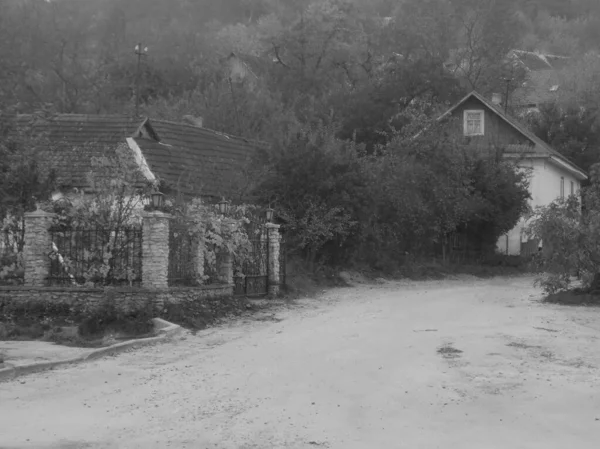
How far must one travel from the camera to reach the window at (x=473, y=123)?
50156 millimetres

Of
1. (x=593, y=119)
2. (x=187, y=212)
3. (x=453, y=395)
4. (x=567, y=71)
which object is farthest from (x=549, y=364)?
(x=567, y=71)

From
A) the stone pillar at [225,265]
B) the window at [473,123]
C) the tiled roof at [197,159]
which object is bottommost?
the stone pillar at [225,265]

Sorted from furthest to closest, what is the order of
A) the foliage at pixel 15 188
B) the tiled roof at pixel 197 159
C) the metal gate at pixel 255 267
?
the tiled roof at pixel 197 159 → the metal gate at pixel 255 267 → the foliage at pixel 15 188

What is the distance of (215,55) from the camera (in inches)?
2798

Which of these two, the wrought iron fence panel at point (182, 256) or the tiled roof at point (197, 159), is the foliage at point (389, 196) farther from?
the wrought iron fence panel at point (182, 256)

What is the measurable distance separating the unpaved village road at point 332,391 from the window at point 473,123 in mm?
30775

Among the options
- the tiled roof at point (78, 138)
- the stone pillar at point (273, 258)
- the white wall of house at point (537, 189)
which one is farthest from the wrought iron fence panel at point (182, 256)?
Result: the white wall of house at point (537, 189)

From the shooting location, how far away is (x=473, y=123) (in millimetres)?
50406

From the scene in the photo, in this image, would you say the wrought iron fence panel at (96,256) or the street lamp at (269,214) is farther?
the street lamp at (269,214)

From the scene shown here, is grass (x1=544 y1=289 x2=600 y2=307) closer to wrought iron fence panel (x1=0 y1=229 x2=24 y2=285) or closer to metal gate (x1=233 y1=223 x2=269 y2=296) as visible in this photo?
metal gate (x1=233 y1=223 x2=269 y2=296)

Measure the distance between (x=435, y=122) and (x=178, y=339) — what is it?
27.3m

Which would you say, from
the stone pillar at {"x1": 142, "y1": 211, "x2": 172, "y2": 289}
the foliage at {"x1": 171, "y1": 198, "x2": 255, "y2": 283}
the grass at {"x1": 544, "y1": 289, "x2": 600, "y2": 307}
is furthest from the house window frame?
the stone pillar at {"x1": 142, "y1": 211, "x2": 172, "y2": 289}

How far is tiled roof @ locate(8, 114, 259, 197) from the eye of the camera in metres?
31.7

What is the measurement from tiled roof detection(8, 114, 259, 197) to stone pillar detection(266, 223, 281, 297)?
196 inches
